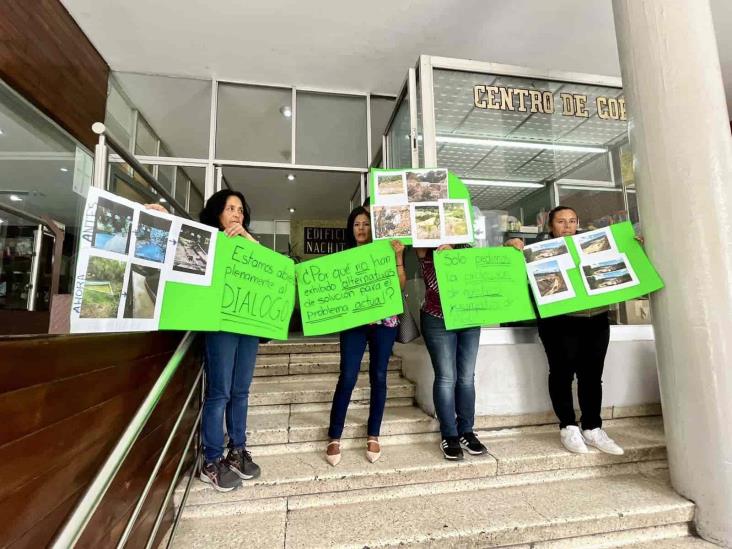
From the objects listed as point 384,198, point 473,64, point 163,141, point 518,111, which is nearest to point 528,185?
point 518,111

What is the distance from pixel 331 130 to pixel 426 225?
128 inches

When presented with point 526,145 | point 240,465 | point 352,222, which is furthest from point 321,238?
point 240,465

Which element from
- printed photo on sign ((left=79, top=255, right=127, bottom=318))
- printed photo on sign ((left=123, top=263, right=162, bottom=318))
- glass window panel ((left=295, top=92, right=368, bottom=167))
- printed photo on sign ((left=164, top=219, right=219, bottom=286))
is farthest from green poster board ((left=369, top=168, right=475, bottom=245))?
glass window panel ((left=295, top=92, right=368, bottom=167))

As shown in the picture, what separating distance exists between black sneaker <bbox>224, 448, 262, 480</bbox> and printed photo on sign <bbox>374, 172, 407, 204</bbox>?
5.13 feet

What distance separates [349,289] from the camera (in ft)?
6.48

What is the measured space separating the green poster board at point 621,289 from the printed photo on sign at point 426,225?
75 centimetres

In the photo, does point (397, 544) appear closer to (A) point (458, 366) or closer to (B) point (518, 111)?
(A) point (458, 366)

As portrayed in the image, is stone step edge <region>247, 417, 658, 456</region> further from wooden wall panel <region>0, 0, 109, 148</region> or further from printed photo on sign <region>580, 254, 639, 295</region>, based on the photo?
wooden wall panel <region>0, 0, 109, 148</region>

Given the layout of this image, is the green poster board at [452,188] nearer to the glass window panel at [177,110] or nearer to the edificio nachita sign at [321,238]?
the glass window panel at [177,110]

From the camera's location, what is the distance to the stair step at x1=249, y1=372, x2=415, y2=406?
2676 millimetres

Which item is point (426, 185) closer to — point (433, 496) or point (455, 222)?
point (455, 222)

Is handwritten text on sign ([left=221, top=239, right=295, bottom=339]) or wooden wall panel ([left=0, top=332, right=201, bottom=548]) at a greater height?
handwritten text on sign ([left=221, top=239, right=295, bottom=339])

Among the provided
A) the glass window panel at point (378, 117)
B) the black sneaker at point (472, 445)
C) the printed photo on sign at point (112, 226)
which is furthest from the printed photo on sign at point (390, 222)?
the glass window panel at point (378, 117)

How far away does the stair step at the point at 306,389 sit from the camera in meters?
2.68
